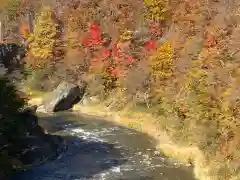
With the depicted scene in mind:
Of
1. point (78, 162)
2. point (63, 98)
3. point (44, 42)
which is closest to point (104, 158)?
point (78, 162)

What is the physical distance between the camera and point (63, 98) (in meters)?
67.2

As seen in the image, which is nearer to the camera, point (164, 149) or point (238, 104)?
point (238, 104)

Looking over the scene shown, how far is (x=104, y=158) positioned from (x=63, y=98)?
24595 millimetres

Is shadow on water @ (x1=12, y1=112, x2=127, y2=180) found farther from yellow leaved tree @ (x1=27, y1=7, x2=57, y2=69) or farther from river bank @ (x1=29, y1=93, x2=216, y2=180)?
yellow leaved tree @ (x1=27, y1=7, x2=57, y2=69)

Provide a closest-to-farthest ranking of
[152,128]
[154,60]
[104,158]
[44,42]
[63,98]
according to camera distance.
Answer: [104,158]
[152,128]
[154,60]
[63,98]
[44,42]

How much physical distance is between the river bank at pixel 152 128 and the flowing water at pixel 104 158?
933mm

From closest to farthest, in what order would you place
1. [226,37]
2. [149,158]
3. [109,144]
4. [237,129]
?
[237,129] < [149,158] < [109,144] < [226,37]

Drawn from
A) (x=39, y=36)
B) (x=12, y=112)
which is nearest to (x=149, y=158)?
(x=12, y=112)

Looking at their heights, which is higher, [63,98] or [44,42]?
[44,42]

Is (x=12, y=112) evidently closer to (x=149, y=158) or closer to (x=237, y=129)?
(x=149, y=158)

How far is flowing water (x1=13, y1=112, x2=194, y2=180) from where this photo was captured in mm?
38875

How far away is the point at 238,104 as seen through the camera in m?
39.7

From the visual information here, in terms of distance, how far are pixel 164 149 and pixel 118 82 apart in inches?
917

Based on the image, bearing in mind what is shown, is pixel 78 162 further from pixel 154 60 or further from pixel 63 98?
pixel 63 98
